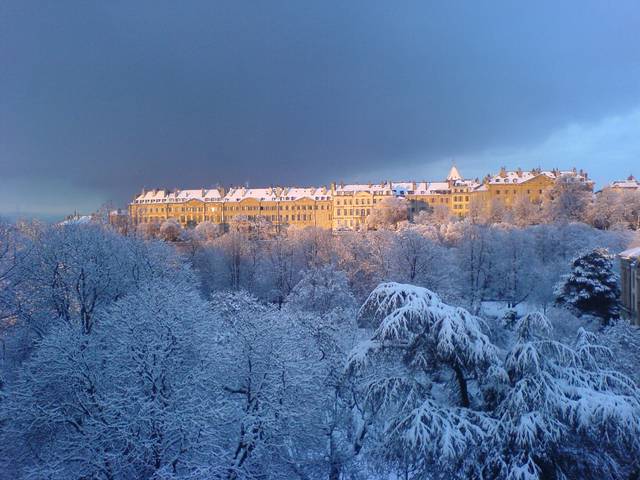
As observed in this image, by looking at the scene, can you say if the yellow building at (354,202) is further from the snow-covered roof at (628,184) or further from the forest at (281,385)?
the forest at (281,385)

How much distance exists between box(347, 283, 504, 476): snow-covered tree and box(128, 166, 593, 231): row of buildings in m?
→ 78.5

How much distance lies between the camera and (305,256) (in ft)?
165

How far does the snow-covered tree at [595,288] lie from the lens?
3222 cm

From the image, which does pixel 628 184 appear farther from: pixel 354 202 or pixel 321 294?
pixel 321 294

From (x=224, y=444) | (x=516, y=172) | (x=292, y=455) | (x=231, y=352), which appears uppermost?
(x=516, y=172)

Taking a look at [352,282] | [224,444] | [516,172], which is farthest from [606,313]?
[516,172]

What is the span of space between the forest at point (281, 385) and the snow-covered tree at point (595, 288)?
1.46 metres

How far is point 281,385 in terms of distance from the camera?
48.8 ft

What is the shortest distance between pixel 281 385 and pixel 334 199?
268ft

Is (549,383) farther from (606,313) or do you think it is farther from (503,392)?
(606,313)

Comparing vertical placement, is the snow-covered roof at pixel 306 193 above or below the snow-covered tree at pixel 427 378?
above

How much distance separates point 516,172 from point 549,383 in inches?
3660

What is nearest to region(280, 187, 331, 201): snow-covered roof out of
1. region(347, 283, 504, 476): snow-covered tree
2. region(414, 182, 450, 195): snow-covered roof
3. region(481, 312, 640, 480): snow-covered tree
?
region(414, 182, 450, 195): snow-covered roof

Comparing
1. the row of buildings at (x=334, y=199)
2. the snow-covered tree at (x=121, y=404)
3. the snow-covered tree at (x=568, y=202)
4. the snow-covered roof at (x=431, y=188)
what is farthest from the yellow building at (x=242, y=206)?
the snow-covered tree at (x=121, y=404)
